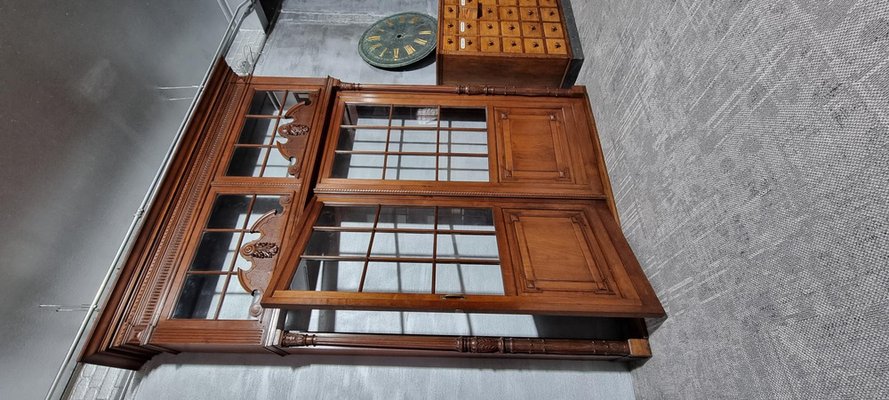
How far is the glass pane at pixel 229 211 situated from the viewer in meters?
1.94

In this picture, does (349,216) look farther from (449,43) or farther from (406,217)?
(449,43)

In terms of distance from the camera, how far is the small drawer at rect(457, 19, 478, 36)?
2.36 metres

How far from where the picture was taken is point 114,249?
1.78m

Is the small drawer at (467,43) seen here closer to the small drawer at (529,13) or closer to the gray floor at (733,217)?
the small drawer at (529,13)

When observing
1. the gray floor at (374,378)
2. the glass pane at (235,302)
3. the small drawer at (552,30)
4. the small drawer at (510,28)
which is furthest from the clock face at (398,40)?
the gray floor at (374,378)

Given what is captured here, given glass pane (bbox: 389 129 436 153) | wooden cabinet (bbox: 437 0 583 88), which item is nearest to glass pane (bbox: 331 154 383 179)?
glass pane (bbox: 389 129 436 153)

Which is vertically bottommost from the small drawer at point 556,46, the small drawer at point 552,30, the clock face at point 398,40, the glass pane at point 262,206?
the glass pane at point 262,206

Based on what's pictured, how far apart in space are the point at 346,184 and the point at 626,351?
1511 millimetres

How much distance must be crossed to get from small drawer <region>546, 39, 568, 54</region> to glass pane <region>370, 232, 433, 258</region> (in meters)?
1.39

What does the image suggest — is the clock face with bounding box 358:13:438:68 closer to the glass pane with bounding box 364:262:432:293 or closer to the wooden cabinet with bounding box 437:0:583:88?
the wooden cabinet with bounding box 437:0:583:88

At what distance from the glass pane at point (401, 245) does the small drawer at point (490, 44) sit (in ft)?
4.05

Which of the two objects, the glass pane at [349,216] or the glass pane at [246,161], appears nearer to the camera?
the glass pane at [349,216]

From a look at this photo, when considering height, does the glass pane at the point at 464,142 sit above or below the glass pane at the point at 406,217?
above

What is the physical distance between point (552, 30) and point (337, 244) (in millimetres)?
1865
